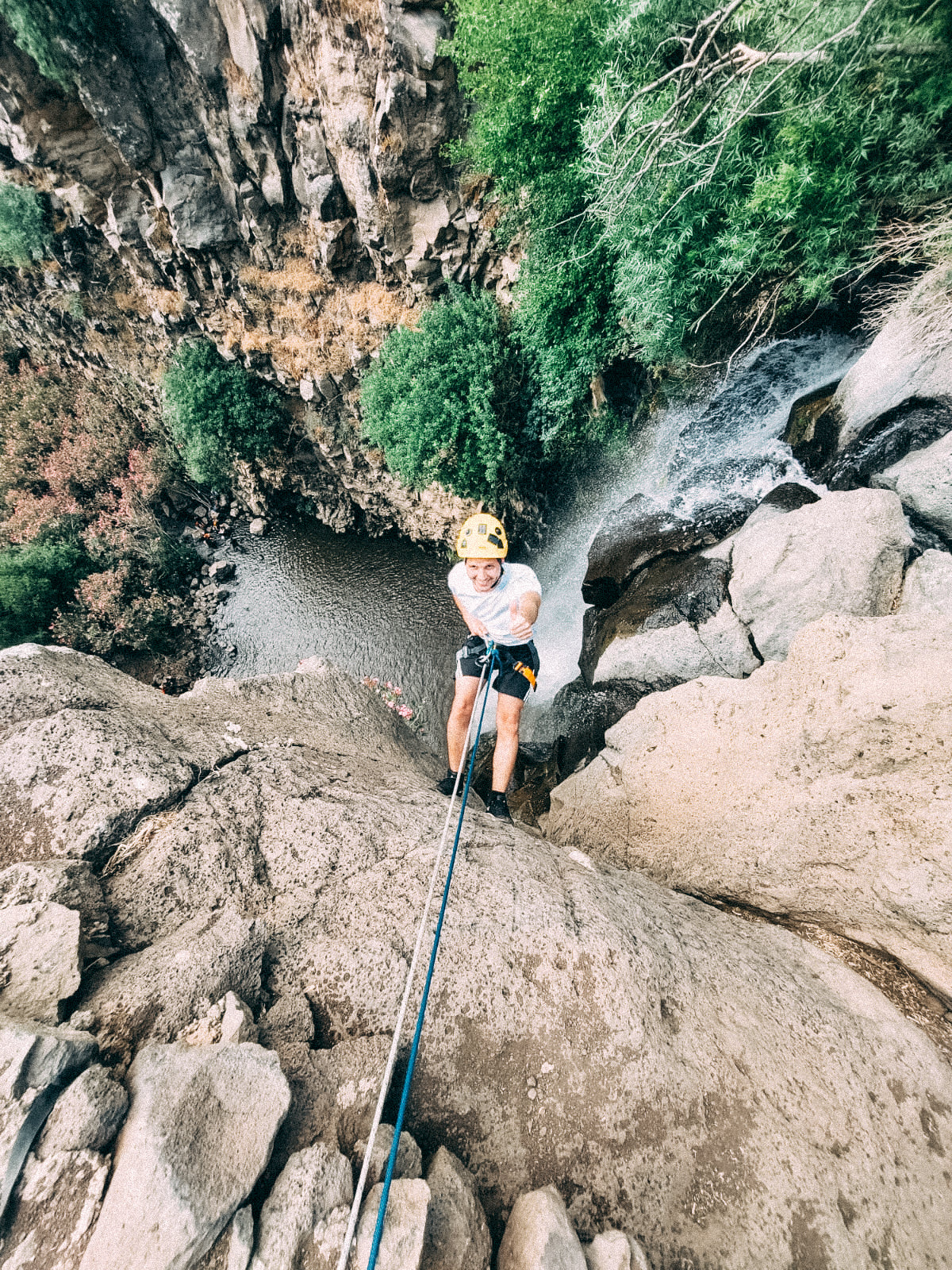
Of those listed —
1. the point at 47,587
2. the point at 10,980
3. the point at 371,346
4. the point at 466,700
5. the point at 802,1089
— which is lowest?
the point at 802,1089

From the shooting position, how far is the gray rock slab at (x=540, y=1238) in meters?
1.87

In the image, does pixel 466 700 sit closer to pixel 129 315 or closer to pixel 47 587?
pixel 47 587

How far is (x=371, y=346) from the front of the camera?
393 inches

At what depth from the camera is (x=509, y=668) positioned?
16.5ft

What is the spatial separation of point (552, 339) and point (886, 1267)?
1025 cm

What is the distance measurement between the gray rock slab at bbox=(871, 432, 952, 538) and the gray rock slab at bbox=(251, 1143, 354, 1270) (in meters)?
7.36

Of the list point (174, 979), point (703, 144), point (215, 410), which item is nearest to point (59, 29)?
point (215, 410)

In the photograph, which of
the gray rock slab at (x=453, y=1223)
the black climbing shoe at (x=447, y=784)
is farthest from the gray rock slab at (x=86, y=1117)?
the black climbing shoe at (x=447, y=784)

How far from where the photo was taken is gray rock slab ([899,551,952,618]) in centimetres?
453

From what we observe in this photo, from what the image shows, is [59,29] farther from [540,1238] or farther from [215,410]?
[540,1238]

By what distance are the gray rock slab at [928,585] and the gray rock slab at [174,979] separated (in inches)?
240

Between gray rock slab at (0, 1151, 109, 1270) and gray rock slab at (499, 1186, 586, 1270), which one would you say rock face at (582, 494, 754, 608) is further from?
gray rock slab at (0, 1151, 109, 1270)

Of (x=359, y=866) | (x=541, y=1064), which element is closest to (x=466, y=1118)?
(x=541, y=1064)

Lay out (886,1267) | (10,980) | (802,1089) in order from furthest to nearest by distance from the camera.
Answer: (802,1089) → (10,980) → (886,1267)
